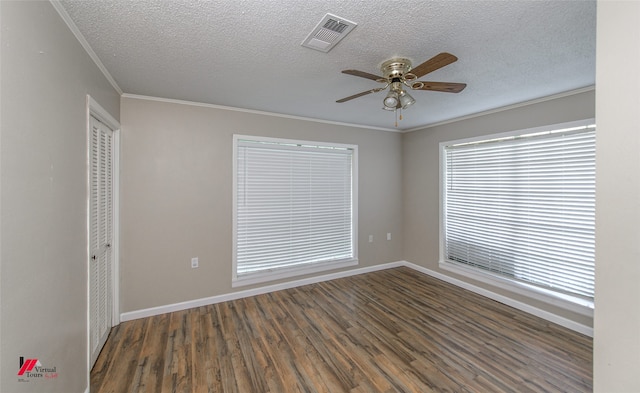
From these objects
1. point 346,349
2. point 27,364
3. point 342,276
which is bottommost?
point 346,349

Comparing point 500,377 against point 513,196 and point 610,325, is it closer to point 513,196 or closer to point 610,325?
point 610,325

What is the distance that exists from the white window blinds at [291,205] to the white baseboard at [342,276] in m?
0.25

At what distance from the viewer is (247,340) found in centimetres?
254

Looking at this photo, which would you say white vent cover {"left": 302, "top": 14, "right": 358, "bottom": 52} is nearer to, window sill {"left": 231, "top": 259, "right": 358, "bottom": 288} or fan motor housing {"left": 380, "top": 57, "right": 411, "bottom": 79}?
fan motor housing {"left": 380, "top": 57, "right": 411, "bottom": 79}

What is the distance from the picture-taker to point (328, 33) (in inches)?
65.9

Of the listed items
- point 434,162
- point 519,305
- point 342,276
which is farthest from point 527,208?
point 342,276

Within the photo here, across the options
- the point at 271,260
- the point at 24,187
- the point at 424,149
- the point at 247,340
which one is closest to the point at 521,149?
the point at 424,149

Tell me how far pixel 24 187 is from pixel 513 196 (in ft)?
14.3

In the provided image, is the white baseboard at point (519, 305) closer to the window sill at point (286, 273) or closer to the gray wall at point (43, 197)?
the window sill at point (286, 273)

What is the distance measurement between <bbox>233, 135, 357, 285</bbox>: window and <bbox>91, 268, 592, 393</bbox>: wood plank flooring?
25.6 inches

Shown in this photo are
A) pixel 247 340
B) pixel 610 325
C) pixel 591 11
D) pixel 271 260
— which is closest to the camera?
pixel 610 325

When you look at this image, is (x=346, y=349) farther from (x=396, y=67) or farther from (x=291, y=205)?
(x=396, y=67)

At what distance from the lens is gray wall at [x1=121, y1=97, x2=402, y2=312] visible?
9.44 ft

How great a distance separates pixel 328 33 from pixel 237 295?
320cm
